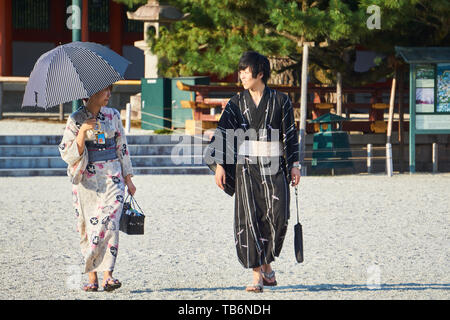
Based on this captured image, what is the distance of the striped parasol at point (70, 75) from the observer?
571 cm

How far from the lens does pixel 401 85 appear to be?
15898 mm

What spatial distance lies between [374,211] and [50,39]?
57.1ft

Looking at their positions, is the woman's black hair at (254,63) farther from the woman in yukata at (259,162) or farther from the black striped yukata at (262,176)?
the black striped yukata at (262,176)

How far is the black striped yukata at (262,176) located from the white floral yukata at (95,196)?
75cm

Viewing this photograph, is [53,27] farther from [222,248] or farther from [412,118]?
[222,248]

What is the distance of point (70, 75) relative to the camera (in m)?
5.77

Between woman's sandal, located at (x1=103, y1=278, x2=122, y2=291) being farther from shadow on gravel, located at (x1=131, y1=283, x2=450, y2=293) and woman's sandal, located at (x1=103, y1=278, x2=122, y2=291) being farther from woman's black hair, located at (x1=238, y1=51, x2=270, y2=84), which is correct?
woman's black hair, located at (x1=238, y1=51, x2=270, y2=84)

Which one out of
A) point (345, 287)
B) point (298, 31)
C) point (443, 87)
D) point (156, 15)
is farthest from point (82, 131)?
point (156, 15)

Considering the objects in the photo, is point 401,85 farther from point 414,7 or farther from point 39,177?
point 39,177

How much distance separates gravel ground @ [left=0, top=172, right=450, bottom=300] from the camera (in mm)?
5988

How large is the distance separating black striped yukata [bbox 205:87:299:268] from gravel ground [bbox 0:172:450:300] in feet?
1.08

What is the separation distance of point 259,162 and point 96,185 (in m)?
1.12
